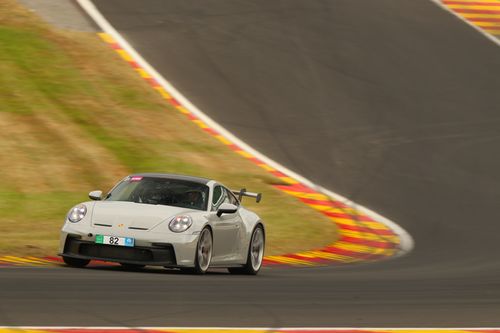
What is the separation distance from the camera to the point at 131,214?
11.8m

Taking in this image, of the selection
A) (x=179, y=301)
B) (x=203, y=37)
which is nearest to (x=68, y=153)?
(x=203, y=37)

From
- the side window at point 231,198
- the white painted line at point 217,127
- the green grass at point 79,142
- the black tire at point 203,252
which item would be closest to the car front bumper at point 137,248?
the black tire at point 203,252

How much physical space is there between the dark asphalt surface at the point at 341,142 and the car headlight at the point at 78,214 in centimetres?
79

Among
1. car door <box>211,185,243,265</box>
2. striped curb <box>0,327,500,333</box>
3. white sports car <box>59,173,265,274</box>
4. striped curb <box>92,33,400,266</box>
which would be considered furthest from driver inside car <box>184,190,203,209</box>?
striped curb <box>0,327,500,333</box>

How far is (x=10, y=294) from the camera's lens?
8523 millimetres

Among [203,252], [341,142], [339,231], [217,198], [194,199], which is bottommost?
[203,252]

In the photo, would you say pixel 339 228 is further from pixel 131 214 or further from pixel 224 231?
pixel 131 214

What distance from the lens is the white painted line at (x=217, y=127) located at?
59.0ft

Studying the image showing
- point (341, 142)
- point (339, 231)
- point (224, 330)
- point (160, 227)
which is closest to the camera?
point (224, 330)

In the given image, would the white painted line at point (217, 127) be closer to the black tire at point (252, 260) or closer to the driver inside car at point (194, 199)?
the black tire at point (252, 260)

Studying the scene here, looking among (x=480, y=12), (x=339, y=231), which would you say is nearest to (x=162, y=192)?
(x=339, y=231)

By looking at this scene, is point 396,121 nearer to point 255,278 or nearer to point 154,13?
point 154,13

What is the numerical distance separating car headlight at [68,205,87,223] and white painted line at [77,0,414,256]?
582cm

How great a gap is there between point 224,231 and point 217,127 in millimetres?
9638
